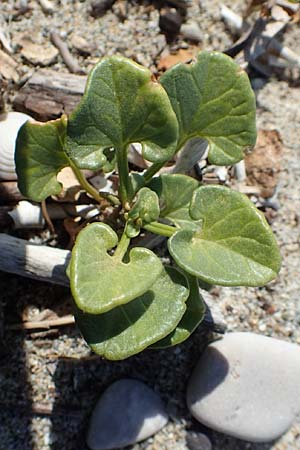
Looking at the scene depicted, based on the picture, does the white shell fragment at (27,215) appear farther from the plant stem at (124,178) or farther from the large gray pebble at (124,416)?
the large gray pebble at (124,416)

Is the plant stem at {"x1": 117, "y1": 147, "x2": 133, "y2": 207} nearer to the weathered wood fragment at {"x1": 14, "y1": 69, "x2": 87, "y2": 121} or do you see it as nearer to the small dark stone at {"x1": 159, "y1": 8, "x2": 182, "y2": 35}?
the weathered wood fragment at {"x1": 14, "y1": 69, "x2": 87, "y2": 121}

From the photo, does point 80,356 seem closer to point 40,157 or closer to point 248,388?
point 248,388

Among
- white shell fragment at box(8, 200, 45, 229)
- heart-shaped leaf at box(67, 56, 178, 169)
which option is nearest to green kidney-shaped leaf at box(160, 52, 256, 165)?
heart-shaped leaf at box(67, 56, 178, 169)

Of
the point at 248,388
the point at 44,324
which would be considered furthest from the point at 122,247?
the point at 248,388

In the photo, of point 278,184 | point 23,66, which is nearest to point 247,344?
point 278,184

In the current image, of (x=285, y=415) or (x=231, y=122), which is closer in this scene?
(x=231, y=122)

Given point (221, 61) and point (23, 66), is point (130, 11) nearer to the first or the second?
point (23, 66)
